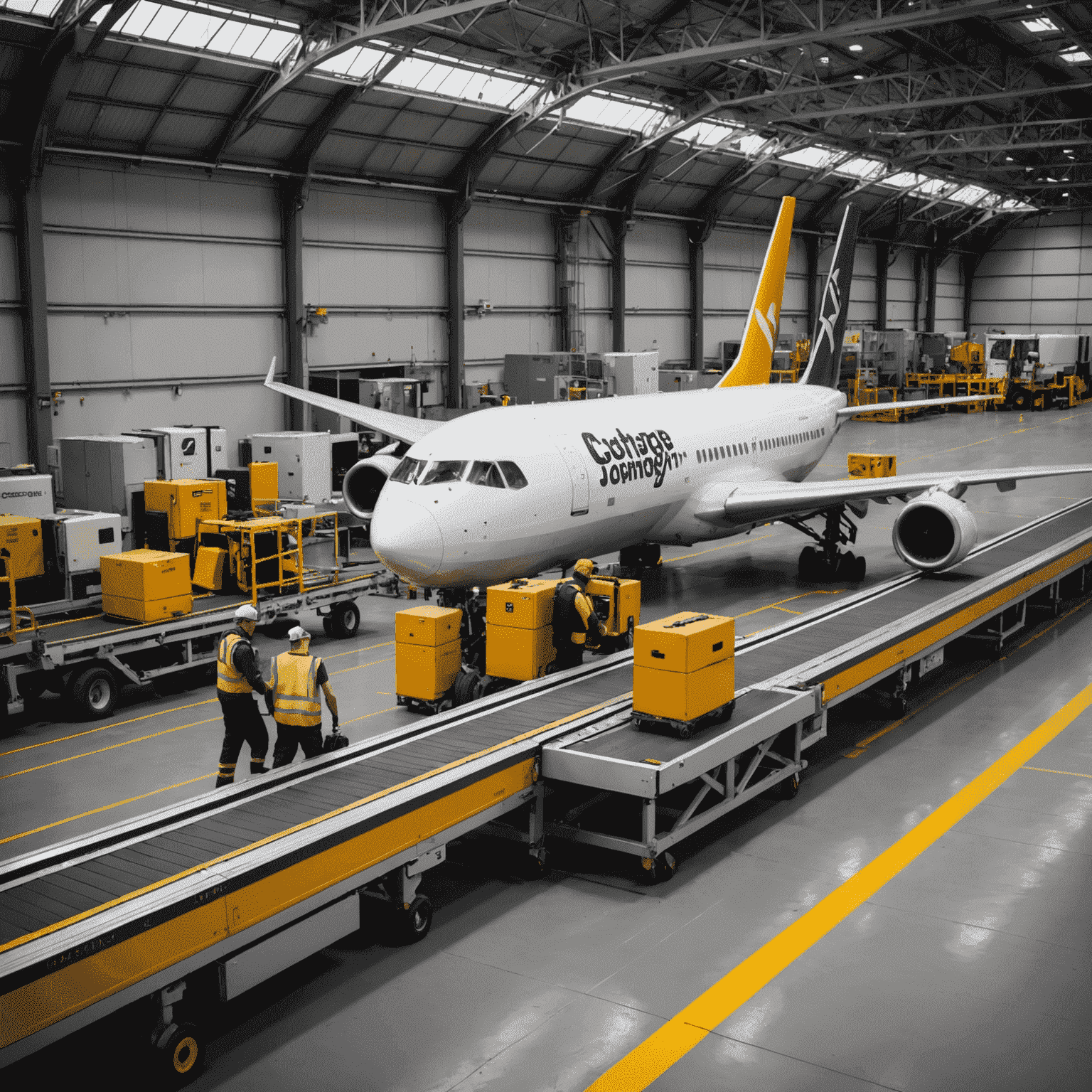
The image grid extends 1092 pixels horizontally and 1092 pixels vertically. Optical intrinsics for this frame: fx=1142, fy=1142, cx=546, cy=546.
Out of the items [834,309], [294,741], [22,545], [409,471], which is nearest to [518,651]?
[294,741]

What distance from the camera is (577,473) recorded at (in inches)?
715

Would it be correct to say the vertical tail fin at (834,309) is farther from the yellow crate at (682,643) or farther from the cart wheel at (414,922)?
the cart wheel at (414,922)

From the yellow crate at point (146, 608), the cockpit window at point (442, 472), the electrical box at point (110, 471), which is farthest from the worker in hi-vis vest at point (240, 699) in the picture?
the electrical box at point (110, 471)

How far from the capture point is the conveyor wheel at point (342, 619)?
20.0 metres

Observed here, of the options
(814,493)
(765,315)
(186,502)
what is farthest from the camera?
(765,315)

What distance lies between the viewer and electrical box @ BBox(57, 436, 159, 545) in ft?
72.7

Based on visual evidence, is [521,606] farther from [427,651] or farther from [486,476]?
[486,476]

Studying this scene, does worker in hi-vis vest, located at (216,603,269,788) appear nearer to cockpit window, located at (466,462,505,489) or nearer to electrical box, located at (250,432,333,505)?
cockpit window, located at (466,462,505,489)

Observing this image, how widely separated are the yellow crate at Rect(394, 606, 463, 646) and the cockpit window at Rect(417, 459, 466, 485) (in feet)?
9.03

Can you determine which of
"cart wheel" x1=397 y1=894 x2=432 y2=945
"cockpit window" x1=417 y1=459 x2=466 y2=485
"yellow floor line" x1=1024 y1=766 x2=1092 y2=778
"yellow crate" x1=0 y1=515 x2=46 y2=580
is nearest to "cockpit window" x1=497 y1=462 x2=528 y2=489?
"cockpit window" x1=417 y1=459 x2=466 y2=485

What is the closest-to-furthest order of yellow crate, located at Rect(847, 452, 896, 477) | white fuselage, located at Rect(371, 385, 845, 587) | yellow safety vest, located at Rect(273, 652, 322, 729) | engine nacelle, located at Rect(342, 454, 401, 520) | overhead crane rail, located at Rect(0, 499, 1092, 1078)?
overhead crane rail, located at Rect(0, 499, 1092, 1078) → yellow safety vest, located at Rect(273, 652, 322, 729) → white fuselage, located at Rect(371, 385, 845, 587) → engine nacelle, located at Rect(342, 454, 401, 520) → yellow crate, located at Rect(847, 452, 896, 477)

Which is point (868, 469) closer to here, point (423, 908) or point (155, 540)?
point (155, 540)

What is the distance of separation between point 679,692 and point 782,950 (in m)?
2.59

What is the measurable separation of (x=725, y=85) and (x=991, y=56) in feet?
32.5
